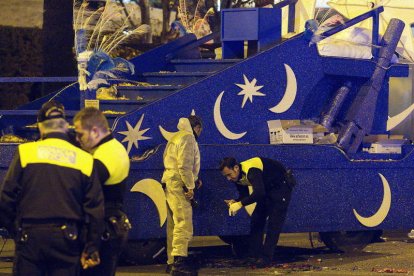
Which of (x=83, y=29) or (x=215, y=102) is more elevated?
(x=83, y=29)

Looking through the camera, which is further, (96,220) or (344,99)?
(344,99)

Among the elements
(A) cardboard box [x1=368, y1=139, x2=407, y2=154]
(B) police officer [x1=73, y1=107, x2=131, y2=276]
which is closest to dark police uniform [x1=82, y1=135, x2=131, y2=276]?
(B) police officer [x1=73, y1=107, x2=131, y2=276]

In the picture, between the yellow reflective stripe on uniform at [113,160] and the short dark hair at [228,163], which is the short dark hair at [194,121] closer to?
the short dark hair at [228,163]

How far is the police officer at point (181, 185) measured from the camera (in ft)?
35.7

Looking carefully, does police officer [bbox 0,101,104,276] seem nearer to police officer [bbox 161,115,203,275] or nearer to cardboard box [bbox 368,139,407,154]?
police officer [bbox 161,115,203,275]

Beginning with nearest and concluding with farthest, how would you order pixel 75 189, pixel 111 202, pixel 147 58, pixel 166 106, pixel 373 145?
pixel 75 189 < pixel 111 202 < pixel 166 106 < pixel 373 145 < pixel 147 58

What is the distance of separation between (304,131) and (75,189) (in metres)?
5.03

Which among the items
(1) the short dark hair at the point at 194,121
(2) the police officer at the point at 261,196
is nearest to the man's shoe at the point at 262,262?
(2) the police officer at the point at 261,196

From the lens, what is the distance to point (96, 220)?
736 cm

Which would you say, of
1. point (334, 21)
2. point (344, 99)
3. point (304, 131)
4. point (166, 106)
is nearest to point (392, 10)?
point (334, 21)

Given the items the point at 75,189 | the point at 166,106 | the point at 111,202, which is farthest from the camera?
the point at 166,106

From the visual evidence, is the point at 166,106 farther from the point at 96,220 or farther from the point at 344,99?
the point at 96,220

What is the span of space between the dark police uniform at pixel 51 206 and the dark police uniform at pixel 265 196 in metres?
4.04

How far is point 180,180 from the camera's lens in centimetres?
1097
